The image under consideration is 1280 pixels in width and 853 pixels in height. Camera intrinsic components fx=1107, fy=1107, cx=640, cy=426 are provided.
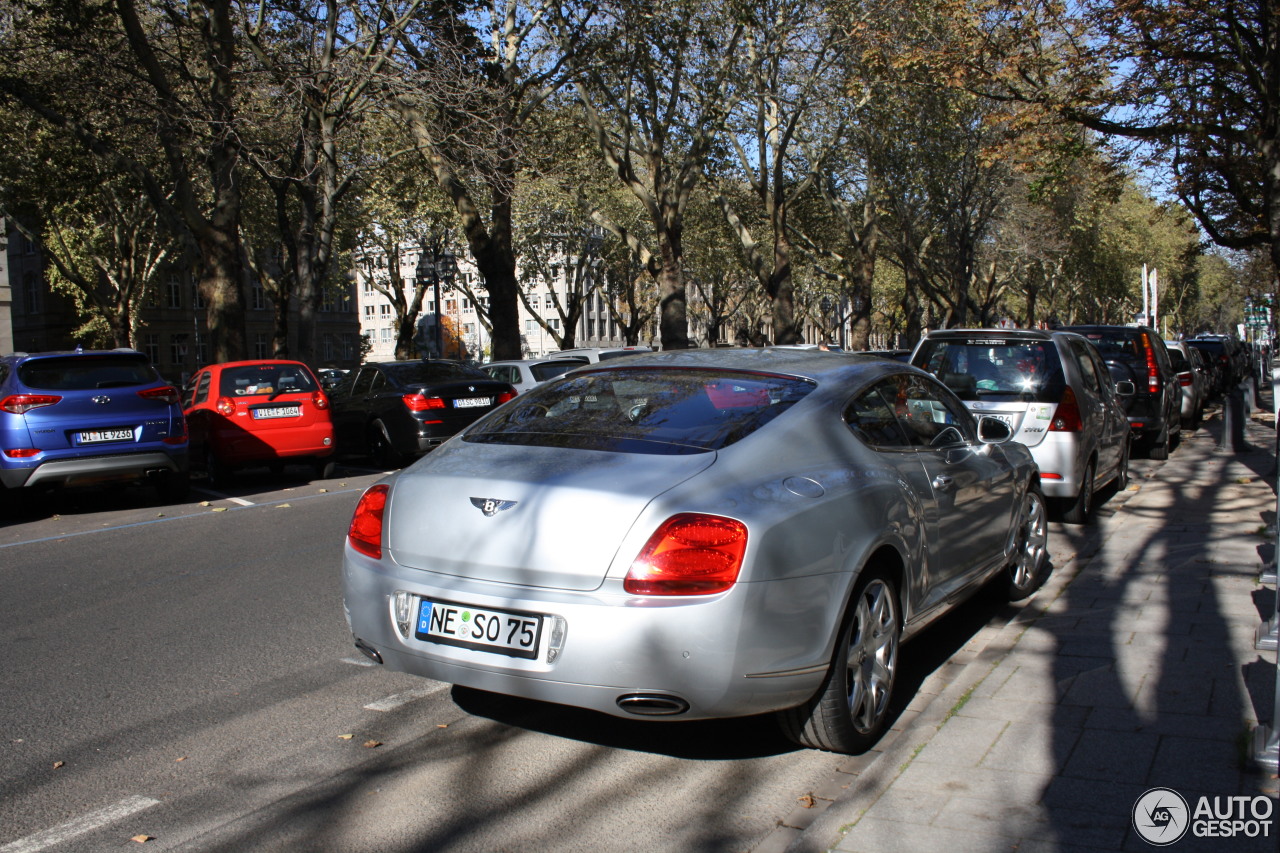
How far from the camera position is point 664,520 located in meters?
3.65

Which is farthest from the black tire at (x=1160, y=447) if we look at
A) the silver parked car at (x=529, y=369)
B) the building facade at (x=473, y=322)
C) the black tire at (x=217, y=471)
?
the building facade at (x=473, y=322)

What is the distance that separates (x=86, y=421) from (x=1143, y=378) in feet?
39.9

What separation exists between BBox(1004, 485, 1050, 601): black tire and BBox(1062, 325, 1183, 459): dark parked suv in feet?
23.2

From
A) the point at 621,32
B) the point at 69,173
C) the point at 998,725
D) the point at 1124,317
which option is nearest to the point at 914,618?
the point at 998,725

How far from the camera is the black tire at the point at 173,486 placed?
11.9 metres

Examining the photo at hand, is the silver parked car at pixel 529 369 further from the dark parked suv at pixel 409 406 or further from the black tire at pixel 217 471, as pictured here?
the black tire at pixel 217 471

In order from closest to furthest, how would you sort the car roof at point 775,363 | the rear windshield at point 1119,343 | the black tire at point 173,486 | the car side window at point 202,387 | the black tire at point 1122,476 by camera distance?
the car roof at point 775,363 → the black tire at point 1122,476 → the black tire at point 173,486 → the car side window at point 202,387 → the rear windshield at point 1119,343

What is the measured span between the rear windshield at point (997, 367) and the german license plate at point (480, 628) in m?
6.43

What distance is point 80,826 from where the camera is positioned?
3.71 m

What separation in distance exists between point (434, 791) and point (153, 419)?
343 inches

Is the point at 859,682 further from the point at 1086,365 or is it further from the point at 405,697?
the point at 1086,365

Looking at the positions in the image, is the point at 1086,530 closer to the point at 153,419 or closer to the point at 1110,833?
the point at 1110,833

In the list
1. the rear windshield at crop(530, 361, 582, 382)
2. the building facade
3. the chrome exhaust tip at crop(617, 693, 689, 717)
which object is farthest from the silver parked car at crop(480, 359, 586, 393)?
the building facade

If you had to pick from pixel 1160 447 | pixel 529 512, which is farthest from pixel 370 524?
pixel 1160 447
